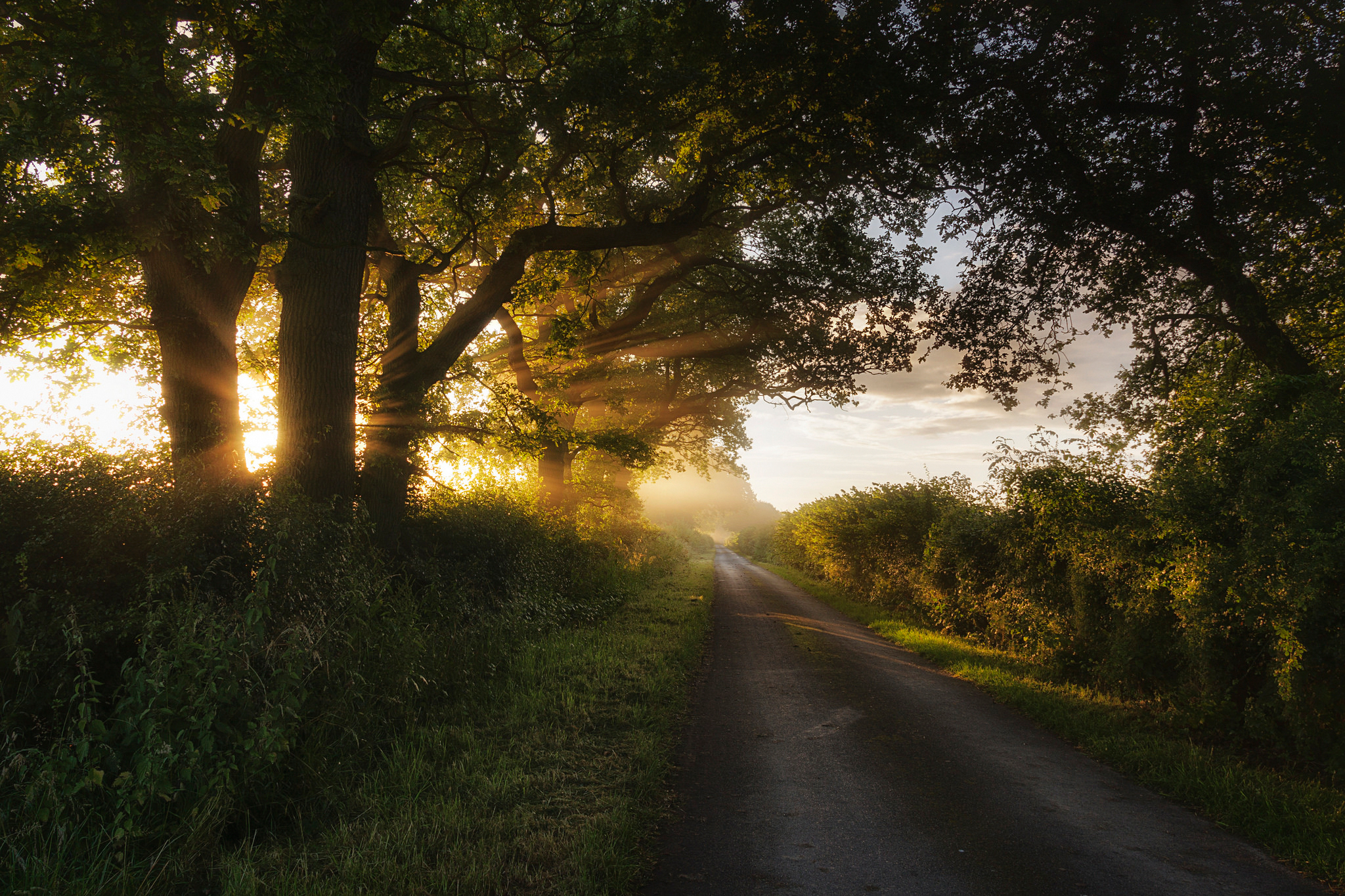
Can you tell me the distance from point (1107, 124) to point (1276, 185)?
2.36 m

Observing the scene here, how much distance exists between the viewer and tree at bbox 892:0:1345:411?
25.0 feet

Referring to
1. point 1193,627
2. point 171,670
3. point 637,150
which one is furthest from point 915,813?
point 637,150

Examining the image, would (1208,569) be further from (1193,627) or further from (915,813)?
(915,813)

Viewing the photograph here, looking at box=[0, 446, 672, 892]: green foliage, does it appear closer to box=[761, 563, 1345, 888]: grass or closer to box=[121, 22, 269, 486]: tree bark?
box=[121, 22, 269, 486]: tree bark

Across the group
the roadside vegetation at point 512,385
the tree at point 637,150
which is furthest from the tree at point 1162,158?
the tree at point 637,150

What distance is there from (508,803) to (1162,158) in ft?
38.8

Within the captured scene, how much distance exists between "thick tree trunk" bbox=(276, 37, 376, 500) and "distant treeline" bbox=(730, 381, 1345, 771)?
10407 millimetres

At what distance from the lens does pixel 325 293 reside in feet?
27.7

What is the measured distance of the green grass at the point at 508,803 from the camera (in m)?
3.52

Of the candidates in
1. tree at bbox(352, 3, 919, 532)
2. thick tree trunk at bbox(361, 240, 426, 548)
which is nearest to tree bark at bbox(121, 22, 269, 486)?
thick tree trunk at bbox(361, 240, 426, 548)

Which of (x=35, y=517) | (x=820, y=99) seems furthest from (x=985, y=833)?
(x=820, y=99)

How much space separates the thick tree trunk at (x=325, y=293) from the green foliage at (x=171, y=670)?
1.90 meters

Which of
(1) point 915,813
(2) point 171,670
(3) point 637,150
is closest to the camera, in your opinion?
(2) point 171,670

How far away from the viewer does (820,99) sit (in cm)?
911
